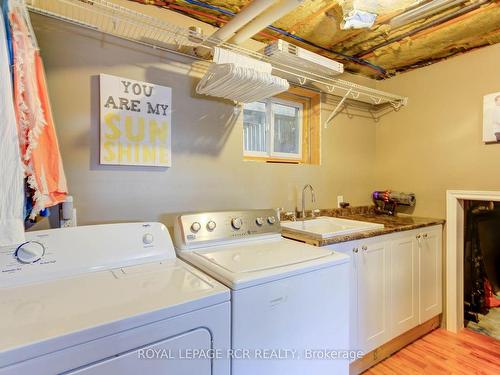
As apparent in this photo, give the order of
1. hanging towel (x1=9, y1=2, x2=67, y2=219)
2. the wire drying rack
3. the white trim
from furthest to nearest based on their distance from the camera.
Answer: the white trim → the wire drying rack → hanging towel (x1=9, y1=2, x2=67, y2=219)

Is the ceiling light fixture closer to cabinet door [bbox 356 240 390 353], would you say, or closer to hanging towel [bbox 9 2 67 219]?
cabinet door [bbox 356 240 390 353]

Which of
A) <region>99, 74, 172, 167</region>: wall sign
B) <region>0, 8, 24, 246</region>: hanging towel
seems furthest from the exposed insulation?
<region>0, 8, 24, 246</region>: hanging towel

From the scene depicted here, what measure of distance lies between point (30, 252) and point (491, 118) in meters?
3.03

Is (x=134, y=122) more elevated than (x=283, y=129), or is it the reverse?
(x=283, y=129)

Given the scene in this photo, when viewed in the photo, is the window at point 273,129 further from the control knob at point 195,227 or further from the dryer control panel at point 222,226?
the control knob at point 195,227

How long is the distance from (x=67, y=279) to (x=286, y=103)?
6.58ft

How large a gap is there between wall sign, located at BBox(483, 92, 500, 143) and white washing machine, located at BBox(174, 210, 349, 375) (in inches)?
69.2

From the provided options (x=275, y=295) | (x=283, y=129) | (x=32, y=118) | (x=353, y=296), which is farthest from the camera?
(x=283, y=129)

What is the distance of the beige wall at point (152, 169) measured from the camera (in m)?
1.38

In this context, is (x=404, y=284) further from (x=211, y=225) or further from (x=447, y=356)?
(x=211, y=225)

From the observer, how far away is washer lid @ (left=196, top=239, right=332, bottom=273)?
1.18 m

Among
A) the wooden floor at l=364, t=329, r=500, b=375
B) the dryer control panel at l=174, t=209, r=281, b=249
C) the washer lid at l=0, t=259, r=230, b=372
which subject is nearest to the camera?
the washer lid at l=0, t=259, r=230, b=372

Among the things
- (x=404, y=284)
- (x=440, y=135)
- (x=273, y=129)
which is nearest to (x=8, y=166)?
(x=273, y=129)

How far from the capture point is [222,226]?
1556 millimetres
